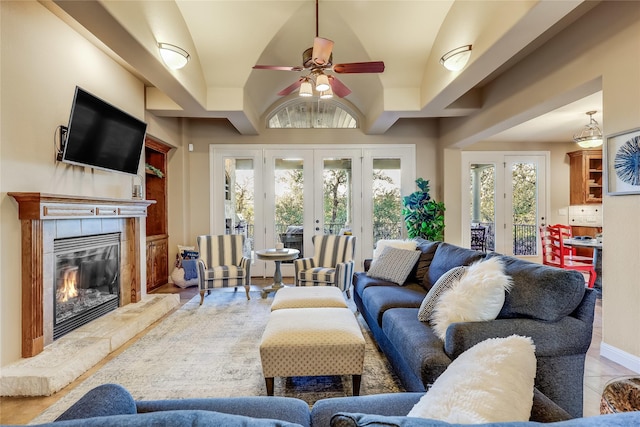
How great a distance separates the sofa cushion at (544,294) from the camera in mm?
1622

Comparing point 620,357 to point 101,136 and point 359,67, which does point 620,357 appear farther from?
point 101,136

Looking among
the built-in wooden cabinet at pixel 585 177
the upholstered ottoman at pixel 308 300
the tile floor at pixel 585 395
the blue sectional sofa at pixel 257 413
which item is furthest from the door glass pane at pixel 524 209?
the blue sectional sofa at pixel 257 413

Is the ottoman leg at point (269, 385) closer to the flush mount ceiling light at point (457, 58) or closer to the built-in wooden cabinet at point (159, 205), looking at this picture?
the flush mount ceiling light at point (457, 58)

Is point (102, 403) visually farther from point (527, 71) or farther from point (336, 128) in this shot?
point (336, 128)

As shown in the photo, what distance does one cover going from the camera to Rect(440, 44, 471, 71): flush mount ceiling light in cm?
292

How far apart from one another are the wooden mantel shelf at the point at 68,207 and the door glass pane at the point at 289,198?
2430 mm

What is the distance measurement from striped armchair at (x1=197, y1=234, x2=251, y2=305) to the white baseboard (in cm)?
375

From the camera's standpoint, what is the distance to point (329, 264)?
173 inches

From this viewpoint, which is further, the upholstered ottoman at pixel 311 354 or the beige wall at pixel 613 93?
the beige wall at pixel 613 93

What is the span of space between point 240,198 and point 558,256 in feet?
16.9

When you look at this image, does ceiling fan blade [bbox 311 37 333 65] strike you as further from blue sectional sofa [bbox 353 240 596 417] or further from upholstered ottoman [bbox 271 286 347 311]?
blue sectional sofa [bbox 353 240 596 417]

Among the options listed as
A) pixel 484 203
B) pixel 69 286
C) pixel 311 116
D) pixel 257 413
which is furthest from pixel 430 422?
→ pixel 484 203

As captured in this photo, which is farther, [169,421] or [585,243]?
[585,243]

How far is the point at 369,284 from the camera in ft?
10.4
